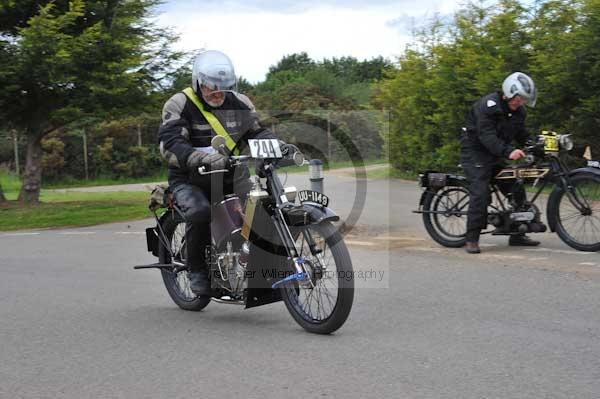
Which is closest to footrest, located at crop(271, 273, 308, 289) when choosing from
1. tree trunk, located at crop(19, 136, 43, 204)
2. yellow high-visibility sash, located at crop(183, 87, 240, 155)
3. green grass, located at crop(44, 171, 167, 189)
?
yellow high-visibility sash, located at crop(183, 87, 240, 155)

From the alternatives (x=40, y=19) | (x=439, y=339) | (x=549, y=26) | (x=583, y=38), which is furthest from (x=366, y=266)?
(x=40, y=19)

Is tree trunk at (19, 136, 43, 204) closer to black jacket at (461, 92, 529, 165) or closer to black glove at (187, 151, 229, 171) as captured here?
black jacket at (461, 92, 529, 165)

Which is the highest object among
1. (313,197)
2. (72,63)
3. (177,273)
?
(72,63)

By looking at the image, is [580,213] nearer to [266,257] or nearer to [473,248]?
[473,248]

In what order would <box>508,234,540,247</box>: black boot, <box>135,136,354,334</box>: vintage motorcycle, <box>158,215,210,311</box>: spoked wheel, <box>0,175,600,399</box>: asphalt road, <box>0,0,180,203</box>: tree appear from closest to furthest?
<box>0,175,600,399</box>: asphalt road, <box>135,136,354,334</box>: vintage motorcycle, <box>158,215,210,311</box>: spoked wheel, <box>508,234,540,247</box>: black boot, <box>0,0,180,203</box>: tree

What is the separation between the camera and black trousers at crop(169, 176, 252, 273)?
607cm

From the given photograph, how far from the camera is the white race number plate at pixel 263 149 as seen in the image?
559 cm

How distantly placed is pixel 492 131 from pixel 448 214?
1.30m

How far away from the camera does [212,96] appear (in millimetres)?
6027

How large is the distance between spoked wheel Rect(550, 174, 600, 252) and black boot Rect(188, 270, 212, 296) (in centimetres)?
453

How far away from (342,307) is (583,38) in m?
9.83

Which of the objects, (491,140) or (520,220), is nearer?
(491,140)

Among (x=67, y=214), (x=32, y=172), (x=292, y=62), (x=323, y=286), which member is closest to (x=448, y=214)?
(x=323, y=286)

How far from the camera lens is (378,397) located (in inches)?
167
